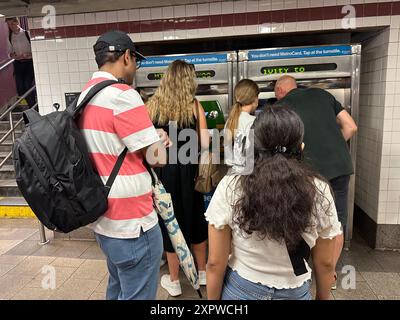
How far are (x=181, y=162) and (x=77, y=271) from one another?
4.89ft

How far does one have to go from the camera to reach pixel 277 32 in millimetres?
3146

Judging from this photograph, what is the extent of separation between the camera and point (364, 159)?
355 cm

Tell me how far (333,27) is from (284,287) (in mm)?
2647

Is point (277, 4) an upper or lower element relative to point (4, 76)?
upper

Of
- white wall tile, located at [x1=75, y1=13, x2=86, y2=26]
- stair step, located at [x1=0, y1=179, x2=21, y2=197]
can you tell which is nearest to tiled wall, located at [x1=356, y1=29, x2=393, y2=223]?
white wall tile, located at [x1=75, y1=13, x2=86, y2=26]

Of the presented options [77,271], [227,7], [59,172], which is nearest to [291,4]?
[227,7]

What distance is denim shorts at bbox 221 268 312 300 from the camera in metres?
1.27

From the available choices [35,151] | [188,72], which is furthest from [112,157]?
[188,72]

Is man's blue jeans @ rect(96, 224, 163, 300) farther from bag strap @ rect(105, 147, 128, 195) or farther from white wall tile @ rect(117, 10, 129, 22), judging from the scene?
white wall tile @ rect(117, 10, 129, 22)

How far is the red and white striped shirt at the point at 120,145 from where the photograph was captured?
1.42m

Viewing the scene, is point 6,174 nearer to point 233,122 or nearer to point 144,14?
point 144,14

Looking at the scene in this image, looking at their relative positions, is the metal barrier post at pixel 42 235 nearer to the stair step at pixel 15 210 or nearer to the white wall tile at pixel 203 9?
the stair step at pixel 15 210

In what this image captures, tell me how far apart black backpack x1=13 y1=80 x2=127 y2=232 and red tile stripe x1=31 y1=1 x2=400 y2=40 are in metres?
2.12
